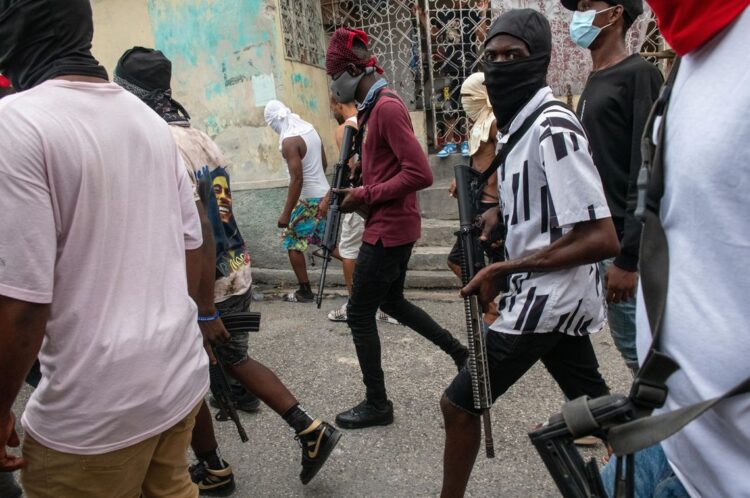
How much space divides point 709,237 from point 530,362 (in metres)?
1.12

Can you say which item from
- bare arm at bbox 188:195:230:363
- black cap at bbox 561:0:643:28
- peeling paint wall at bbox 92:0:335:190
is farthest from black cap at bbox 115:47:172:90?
peeling paint wall at bbox 92:0:335:190

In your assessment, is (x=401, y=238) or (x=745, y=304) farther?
(x=401, y=238)

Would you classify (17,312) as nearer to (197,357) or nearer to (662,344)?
(197,357)

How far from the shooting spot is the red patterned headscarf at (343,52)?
296cm

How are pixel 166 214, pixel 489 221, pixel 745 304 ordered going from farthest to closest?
pixel 489 221 < pixel 166 214 < pixel 745 304

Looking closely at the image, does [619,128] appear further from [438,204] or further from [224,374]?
[438,204]

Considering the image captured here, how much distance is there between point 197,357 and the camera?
165 cm

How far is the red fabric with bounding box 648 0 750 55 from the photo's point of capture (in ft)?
2.92

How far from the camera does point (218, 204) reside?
2705 millimetres

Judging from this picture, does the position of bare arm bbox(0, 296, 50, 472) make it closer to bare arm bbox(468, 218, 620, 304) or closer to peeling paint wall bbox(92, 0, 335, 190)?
bare arm bbox(468, 218, 620, 304)

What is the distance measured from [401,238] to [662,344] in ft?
6.63

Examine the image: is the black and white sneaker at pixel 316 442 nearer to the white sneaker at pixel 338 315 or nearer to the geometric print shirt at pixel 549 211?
the geometric print shirt at pixel 549 211

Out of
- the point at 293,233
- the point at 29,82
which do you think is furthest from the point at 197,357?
the point at 293,233

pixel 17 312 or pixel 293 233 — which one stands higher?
pixel 17 312
